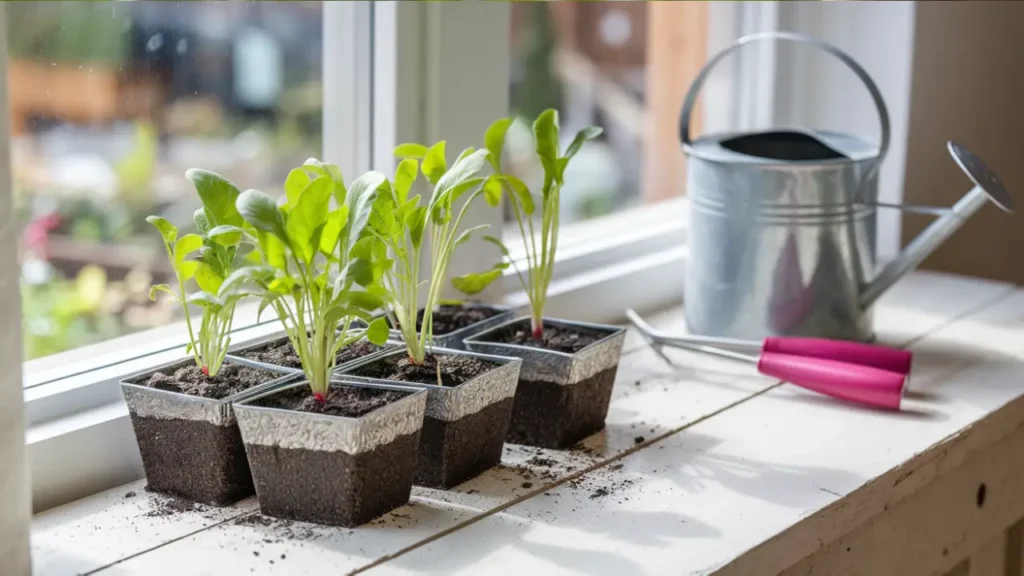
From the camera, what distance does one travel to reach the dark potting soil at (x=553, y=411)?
1.02 metres

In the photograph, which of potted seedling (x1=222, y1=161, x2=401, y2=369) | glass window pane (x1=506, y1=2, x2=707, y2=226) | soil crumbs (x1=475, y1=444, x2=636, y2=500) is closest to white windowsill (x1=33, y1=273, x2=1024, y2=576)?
soil crumbs (x1=475, y1=444, x2=636, y2=500)

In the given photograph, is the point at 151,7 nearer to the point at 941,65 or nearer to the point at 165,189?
the point at 165,189

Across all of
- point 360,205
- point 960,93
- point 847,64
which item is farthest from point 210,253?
point 960,93

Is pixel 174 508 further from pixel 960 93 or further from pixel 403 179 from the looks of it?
pixel 960 93

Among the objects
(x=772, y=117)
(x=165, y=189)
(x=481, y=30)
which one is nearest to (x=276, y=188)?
(x=165, y=189)

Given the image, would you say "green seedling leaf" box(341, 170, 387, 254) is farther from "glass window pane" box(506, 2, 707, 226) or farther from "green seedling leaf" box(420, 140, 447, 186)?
"glass window pane" box(506, 2, 707, 226)

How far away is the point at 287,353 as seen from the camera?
98 centimetres

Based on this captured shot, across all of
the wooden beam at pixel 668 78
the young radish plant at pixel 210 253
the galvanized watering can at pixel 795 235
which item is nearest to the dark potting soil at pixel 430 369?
the young radish plant at pixel 210 253

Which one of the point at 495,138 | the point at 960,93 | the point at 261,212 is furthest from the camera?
the point at 960,93

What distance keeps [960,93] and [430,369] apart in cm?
105

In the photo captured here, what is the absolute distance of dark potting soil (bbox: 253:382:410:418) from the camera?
2.78 ft

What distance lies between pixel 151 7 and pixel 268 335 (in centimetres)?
29

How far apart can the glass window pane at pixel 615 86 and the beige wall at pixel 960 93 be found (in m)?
0.30

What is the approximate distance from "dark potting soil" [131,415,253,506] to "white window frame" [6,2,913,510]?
7 centimetres
